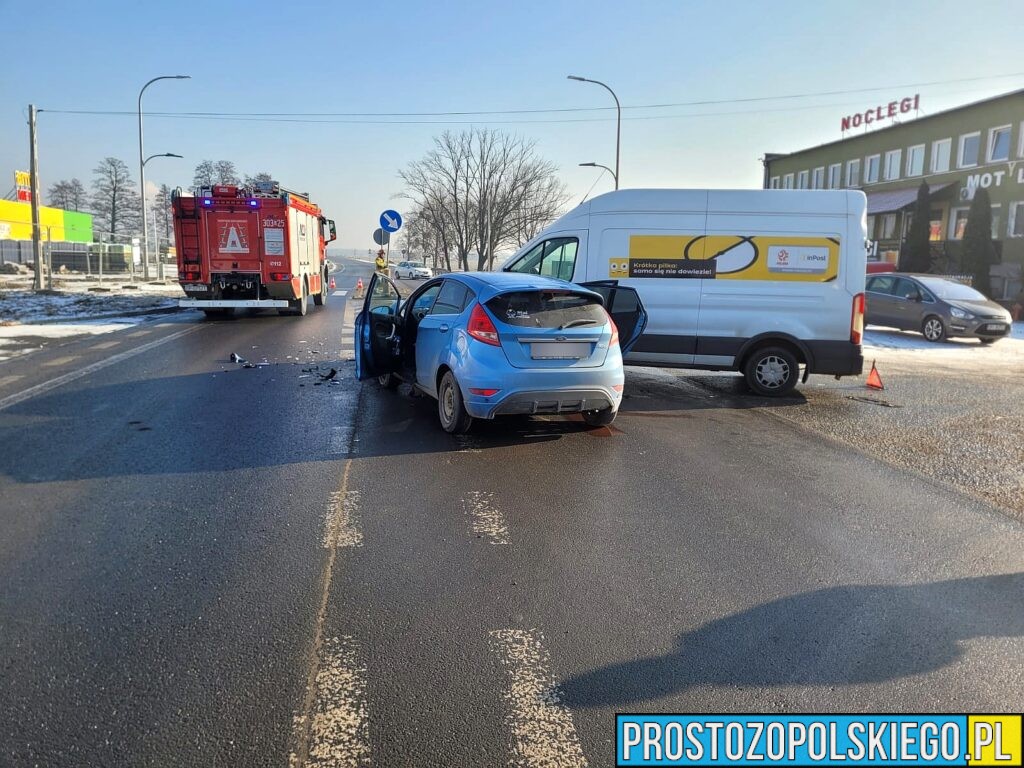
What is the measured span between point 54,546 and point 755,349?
8.20 meters

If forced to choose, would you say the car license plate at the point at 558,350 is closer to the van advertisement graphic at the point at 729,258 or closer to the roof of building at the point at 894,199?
the van advertisement graphic at the point at 729,258

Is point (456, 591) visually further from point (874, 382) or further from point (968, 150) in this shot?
point (968, 150)

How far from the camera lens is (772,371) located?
1004 centimetres

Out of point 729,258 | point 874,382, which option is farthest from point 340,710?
point 874,382

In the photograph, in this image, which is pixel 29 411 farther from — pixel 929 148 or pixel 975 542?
pixel 929 148

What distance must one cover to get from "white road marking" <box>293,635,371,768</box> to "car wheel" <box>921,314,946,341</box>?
56.9 ft

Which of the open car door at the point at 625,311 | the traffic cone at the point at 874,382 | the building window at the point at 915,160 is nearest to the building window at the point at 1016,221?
the building window at the point at 915,160

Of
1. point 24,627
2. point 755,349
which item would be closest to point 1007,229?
point 755,349

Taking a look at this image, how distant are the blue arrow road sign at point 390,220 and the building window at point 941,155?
31.4 metres

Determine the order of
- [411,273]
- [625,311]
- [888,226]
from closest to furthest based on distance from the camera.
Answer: [625,311] < [888,226] < [411,273]

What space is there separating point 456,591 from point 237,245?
1667 cm

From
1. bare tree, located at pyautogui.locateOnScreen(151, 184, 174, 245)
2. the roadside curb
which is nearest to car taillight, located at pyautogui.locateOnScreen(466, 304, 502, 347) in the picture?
the roadside curb

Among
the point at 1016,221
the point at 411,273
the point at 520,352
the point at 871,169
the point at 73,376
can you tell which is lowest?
the point at 73,376

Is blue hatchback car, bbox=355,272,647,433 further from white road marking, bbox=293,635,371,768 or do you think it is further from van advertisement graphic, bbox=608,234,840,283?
white road marking, bbox=293,635,371,768
